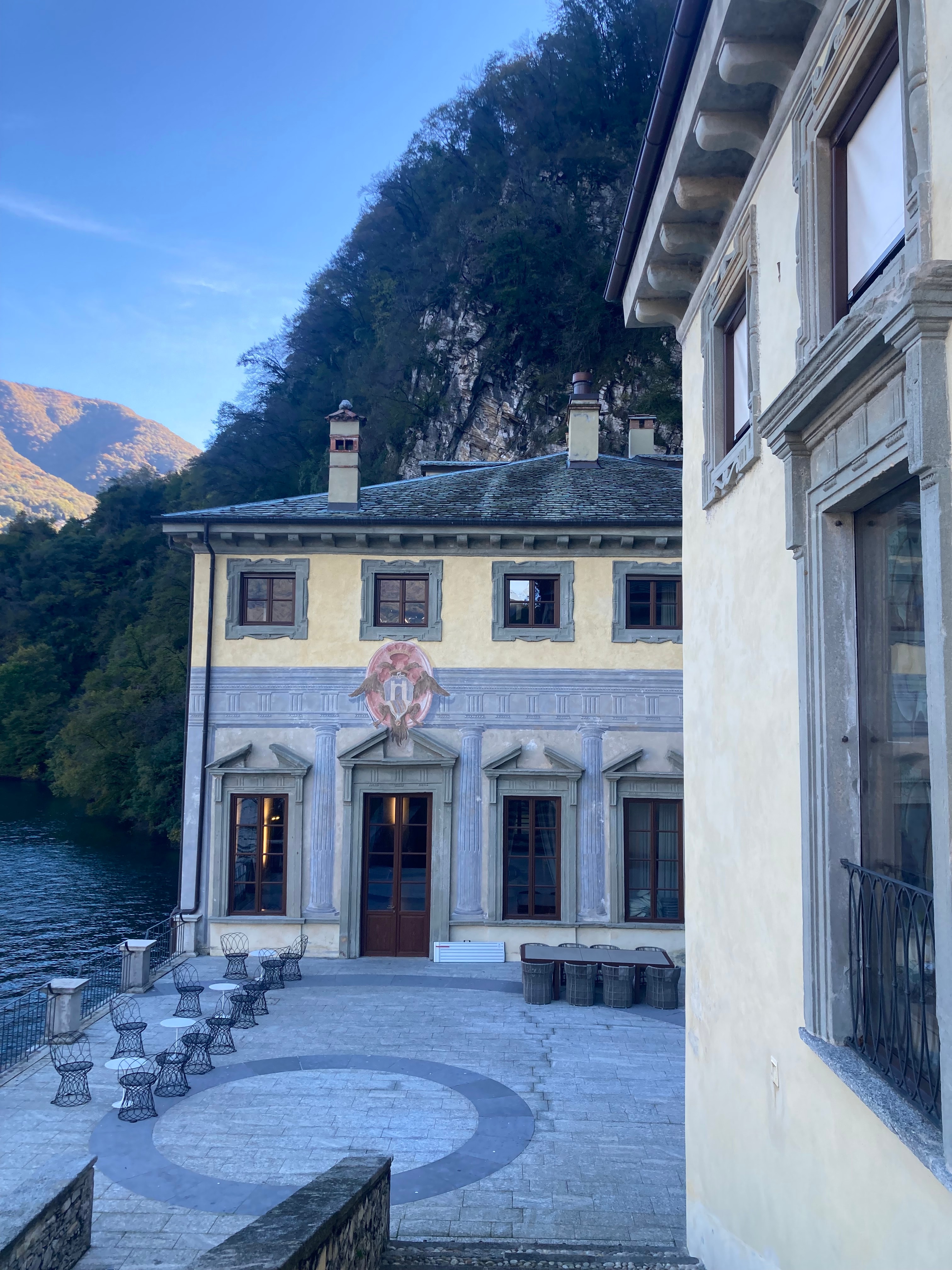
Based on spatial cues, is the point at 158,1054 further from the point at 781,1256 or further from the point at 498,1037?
the point at 781,1256

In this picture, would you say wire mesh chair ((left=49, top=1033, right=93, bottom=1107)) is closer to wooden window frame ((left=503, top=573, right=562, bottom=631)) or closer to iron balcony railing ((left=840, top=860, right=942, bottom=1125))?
iron balcony railing ((left=840, top=860, right=942, bottom=1125))

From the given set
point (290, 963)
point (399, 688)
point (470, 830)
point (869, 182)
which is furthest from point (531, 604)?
point (869, 182)

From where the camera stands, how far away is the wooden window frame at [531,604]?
16.1 meters

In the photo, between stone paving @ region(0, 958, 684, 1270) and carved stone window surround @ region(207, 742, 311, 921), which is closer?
stone paving @ region(0, 958, 684, 1270)

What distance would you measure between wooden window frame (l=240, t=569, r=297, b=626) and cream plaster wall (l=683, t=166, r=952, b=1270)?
34.5ft

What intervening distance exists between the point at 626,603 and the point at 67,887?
2309 centimetres

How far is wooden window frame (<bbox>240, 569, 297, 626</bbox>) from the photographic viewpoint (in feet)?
53.0

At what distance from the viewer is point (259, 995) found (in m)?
12.6

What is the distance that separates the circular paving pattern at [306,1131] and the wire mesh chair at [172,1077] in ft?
0.31

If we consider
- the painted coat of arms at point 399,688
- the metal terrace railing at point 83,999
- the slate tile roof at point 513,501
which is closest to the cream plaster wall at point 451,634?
the painted coat of arms at point 399,688

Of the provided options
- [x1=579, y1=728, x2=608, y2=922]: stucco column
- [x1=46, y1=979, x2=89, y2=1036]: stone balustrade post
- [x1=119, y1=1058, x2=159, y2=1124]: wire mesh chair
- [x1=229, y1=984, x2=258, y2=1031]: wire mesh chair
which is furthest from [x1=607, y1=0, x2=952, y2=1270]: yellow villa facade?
[x1=579, y1=728, x2=608, y2=922]: stucco column

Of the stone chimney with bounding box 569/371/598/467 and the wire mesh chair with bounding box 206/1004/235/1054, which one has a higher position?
the stone chimney with bounding box 569/371/598/467

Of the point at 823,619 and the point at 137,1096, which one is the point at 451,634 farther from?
the point at 823,619

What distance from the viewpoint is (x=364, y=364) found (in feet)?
145
